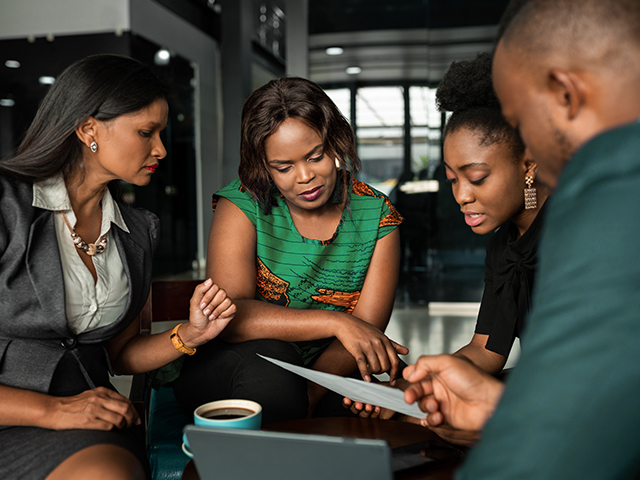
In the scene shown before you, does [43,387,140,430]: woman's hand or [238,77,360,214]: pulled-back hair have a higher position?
[238,77,360,214]: pulled-back hair

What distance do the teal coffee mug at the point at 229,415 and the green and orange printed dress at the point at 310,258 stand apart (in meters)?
0.70

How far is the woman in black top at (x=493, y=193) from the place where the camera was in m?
1.39

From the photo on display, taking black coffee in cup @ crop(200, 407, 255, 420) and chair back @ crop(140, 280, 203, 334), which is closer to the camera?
black coffee in cup @ crop(200, 407, 255, 420)

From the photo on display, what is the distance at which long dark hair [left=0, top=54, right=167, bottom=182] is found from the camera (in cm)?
136

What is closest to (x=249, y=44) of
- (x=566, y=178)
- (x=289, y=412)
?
(x=289, y=412)

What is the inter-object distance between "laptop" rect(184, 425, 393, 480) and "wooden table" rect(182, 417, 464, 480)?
0.77 feet

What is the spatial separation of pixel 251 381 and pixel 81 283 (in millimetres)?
486

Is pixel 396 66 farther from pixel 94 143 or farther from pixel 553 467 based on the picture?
pixel 553 467

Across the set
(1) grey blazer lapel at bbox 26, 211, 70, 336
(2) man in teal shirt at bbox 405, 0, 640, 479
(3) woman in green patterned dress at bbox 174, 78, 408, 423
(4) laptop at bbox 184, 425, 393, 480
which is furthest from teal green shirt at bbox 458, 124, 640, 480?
(1) grey blazer lapel at bbox 26, 211, 70, 336

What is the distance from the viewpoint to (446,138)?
1.49 meters

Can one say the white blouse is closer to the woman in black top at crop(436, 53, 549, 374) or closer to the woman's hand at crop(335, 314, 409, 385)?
the woman's hand at crop(335, 314, 409, 385)

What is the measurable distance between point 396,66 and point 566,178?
5664mm

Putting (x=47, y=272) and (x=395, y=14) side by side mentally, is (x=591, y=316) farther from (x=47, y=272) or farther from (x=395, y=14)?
(x=395, y=14)

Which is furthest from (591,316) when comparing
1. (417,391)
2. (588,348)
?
(417,391)
